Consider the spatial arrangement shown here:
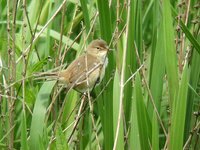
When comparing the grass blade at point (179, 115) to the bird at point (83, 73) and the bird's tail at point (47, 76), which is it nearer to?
the bird at point (83, 73)

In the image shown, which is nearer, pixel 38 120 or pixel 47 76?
pixel 38 120

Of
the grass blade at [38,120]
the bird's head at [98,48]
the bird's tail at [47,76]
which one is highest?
the bird's head at [98,48]

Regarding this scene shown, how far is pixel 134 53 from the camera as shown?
242 centimetres

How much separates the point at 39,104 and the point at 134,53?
478 millimetres

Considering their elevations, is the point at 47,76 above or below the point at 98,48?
below

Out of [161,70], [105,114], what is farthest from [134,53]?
[105,114]

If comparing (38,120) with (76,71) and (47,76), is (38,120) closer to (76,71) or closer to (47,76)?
(47,76)

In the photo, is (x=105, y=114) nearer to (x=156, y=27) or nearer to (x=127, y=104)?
(x=127, y=104)

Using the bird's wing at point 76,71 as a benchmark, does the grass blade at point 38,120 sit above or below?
below

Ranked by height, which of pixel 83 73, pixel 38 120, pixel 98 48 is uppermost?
pixel 98 48

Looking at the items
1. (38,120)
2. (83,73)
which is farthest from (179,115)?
(83,73)

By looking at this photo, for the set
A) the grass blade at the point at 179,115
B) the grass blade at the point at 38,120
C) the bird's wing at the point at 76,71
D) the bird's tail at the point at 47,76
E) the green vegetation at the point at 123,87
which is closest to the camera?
the grass blade at the point at 179,115

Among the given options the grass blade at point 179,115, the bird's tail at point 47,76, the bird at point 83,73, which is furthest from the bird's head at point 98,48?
Result: the grass blade at point 179,115

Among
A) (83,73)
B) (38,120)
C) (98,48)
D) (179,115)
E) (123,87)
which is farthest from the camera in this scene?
(98,48)
